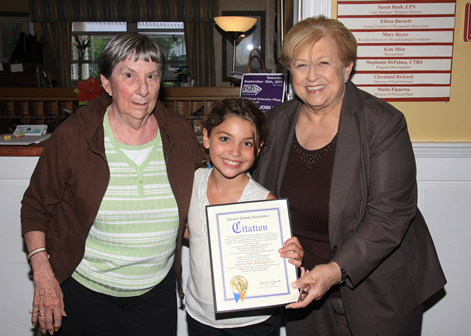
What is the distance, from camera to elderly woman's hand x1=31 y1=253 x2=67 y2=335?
144 cm

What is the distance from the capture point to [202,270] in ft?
4.94

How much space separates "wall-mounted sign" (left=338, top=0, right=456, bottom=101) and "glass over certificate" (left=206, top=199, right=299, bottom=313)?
1.24 metres

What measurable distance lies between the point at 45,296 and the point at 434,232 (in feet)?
6.93

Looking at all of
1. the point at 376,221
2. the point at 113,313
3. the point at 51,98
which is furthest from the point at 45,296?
the point at 51,98

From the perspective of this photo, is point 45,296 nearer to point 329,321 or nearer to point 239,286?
point 239,286

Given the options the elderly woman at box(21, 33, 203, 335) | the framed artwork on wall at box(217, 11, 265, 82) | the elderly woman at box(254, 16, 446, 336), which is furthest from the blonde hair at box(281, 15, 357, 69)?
the framed artwork on wall at box(217, 11, 265, 82)

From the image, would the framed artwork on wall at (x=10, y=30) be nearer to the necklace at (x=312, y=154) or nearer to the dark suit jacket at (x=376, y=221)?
the necklace at (x=312, y=154)

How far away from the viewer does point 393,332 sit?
61.9 inches

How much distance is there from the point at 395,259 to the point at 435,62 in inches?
50.2

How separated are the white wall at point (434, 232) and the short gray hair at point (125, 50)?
3.27 feet

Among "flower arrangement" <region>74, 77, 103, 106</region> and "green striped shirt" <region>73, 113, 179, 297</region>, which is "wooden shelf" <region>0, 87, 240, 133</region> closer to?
"flower arrangement" <region>74, 77, 103, 106</region>

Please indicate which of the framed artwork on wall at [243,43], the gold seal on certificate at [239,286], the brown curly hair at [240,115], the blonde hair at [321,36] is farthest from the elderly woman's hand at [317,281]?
the framed artwork on wall at [243,43]

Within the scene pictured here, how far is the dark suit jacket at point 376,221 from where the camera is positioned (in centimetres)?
144

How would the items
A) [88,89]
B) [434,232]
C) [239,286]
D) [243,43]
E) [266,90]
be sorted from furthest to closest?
[243,43], [266,90], [88,89], [434,232], [239,286]
